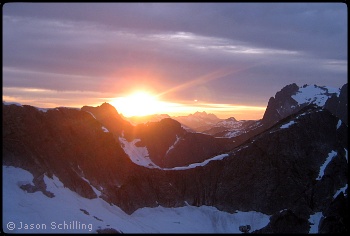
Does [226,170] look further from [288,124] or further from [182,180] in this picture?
[288,124]

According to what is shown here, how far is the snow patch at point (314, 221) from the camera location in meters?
104

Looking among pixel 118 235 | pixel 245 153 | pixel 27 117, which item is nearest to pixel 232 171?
pixel 245 153

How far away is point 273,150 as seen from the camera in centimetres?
12269

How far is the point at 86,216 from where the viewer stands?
8369cm

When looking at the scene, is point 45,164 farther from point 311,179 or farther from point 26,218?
point 311,179

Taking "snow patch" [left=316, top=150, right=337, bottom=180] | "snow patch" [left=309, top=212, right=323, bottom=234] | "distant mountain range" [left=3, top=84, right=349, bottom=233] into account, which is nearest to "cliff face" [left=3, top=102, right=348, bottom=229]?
"snow patch" [left=316, top=150, right=337, bottom=180]

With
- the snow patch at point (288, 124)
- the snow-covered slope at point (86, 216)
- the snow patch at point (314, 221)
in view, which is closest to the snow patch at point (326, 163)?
the snow patch at point (314, 221)

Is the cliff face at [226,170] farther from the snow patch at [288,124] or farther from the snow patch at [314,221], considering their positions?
the snow patch at [314,221]

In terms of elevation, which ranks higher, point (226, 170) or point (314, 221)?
point (226, 170)

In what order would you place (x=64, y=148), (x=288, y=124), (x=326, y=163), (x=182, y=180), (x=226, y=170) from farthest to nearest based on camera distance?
(x=288, y=124) < (x=182, y=180) < (x=226, y=170) < (x=326, y=163) < (x=64, y=148)

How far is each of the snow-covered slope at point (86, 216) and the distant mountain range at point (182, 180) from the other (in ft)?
1.00

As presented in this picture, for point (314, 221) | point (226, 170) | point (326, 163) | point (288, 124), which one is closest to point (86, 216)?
point (226, 170)

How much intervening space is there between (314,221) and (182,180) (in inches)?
1536

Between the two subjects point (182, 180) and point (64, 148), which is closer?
point (64, 148)
